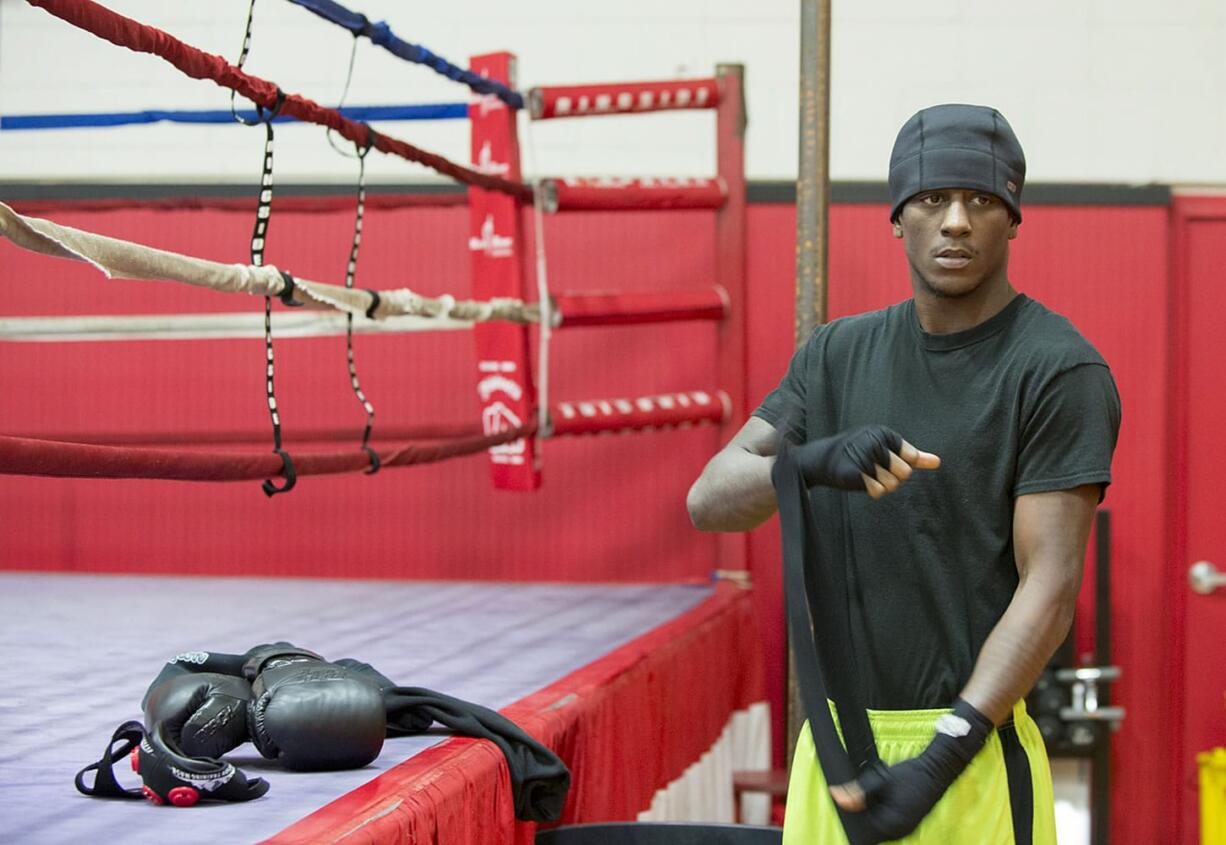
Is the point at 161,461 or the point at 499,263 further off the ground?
the point at 499,263

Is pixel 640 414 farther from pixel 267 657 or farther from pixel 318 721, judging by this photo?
pixel 318 721

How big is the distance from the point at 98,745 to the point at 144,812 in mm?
328

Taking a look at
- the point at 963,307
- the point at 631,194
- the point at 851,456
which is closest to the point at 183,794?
the point at 851,456

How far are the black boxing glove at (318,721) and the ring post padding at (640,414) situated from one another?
57.1 inches

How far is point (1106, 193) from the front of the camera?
131 inches

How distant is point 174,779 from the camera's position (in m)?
1.29

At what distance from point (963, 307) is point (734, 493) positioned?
255mm

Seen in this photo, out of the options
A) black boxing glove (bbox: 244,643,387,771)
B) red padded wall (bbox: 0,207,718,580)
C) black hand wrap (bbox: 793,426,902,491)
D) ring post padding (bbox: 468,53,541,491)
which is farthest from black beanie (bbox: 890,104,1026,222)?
red padded wall (bbox: 0,207,718,580)

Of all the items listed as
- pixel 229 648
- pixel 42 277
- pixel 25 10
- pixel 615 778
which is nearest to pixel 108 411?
pixel 42 277

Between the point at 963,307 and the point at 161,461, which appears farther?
the point at 161,461

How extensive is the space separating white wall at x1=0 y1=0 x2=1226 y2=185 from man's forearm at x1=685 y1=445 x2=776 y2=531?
2224 millimetres

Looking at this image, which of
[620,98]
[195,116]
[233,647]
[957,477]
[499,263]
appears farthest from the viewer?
[620,98]

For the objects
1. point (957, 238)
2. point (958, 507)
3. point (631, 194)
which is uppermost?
point (631, 194)

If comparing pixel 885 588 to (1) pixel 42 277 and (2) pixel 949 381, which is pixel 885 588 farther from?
(1) pixel 42 277
